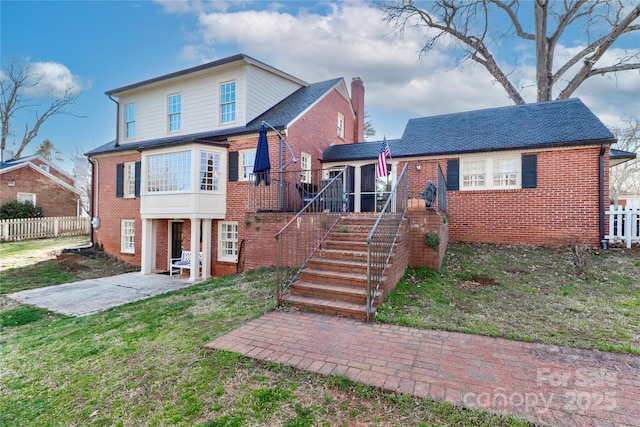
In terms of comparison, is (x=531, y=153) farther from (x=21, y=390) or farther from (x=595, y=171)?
(x=21, y=390)

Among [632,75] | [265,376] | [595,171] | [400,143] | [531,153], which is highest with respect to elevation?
[632,75]

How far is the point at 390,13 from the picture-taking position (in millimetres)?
16391

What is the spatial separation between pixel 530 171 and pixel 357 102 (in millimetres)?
9436

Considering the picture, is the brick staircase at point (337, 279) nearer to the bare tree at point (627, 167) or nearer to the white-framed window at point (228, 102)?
the white-framed window at point (228, 102)

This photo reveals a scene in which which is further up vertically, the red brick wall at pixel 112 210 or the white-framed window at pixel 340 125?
the white-framed window at pixel 340 125

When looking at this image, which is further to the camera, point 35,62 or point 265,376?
point 35,62

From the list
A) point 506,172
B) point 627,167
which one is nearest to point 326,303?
point 506,172

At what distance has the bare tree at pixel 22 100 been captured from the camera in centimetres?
2472

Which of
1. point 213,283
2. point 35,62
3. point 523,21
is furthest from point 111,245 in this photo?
point 523,21

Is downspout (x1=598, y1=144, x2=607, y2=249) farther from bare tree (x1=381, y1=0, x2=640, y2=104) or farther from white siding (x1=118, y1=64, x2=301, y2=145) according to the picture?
white siding (x1=118, y1=64, x2=301, y2=145)

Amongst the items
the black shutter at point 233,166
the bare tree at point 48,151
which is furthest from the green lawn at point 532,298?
the bare tree at point 48,151

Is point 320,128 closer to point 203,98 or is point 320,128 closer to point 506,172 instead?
point 203,98

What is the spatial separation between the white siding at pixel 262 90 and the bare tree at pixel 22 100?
912 inches

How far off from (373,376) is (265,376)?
107 centimetres
